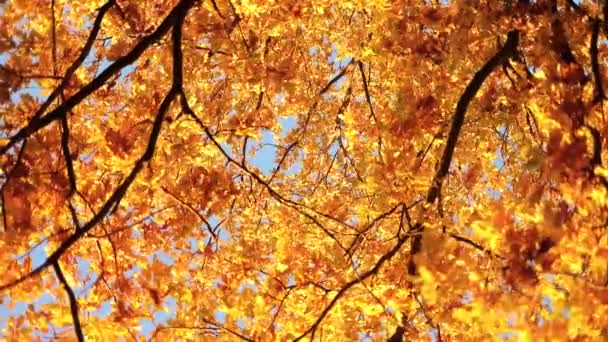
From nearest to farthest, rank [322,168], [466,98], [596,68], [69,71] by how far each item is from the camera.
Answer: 1. [596,68]
2. [69,71]
3. [466,98]
4. [322,168]

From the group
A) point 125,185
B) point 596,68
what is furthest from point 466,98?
point 125,185

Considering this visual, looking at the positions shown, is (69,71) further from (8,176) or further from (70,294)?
(70,294)

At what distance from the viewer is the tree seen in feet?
8.18

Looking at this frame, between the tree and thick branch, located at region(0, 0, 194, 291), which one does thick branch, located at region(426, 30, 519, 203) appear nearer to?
the tree

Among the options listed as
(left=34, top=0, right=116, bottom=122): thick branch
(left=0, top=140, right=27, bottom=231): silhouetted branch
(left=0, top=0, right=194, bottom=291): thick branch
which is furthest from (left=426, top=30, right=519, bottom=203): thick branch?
(left=0, top=140, right=27, bottom=231): silhouetted branch

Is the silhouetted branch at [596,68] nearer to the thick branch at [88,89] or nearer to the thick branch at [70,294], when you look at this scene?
the thick branch at [88,89]

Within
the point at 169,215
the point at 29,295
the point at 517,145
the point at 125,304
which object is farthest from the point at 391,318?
the point at 517,145

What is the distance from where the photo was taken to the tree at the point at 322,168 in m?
2.49

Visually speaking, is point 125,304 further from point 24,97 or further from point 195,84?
point 195,84

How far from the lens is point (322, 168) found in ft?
22.1

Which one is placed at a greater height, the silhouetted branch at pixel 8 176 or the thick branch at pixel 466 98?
the thick branch at pixel 466 98

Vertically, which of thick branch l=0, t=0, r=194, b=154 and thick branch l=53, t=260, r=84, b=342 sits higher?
thick branch l=0, t=0, r=194, b=154

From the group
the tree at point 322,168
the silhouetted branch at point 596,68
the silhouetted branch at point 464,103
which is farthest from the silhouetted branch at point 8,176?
the silhouetted branch at point 596,68

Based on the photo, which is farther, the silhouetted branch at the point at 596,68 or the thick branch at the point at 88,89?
the thick branch at the point at 88,89
